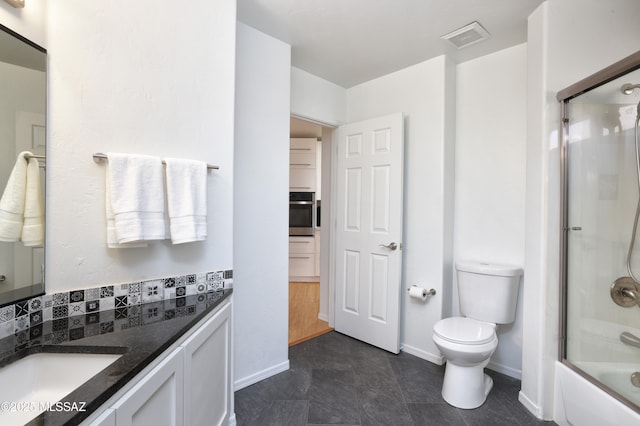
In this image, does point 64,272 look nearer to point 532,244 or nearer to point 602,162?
point 532,244

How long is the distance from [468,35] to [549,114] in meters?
0.79

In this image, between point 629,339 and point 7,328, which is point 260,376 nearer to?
point 7,328

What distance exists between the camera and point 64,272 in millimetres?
1180

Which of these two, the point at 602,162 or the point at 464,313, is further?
the point at 464,313

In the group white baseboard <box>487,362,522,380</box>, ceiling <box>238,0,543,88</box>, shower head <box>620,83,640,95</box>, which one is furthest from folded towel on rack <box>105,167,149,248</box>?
white baseboard <box>487,362,522,380</box>

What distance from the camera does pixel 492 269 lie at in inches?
79.4

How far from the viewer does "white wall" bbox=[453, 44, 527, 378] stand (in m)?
2.13

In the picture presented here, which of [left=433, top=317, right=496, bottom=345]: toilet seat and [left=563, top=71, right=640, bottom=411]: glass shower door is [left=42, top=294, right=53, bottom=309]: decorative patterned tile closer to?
[left=433, top=317, right=496, bottom=345]: toilet seat

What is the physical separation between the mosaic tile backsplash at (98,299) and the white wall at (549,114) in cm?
182

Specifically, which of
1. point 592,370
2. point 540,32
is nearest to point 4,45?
point 540,32

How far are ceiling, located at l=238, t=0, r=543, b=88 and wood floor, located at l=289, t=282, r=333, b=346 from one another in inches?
96.1

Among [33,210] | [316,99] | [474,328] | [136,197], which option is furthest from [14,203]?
[474,328]

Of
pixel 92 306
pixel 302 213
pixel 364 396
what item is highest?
pixel 302 213

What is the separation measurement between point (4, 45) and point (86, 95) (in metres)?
0.25
